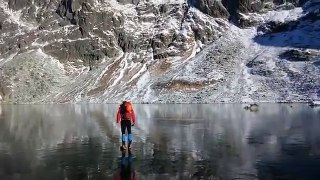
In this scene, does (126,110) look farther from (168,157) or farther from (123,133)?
(168,157)

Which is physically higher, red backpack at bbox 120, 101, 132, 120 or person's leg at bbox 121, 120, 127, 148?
red backpack at bbox 120, 101, 132, 120

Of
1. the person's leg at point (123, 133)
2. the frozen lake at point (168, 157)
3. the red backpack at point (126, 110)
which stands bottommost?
the frozen lake at point (168, 157)

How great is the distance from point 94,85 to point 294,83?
8616 centimetres

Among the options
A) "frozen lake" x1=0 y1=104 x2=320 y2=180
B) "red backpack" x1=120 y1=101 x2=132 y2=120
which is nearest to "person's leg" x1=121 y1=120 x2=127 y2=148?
"red backpack" x1=120 y1=101 x2=132 y2=120

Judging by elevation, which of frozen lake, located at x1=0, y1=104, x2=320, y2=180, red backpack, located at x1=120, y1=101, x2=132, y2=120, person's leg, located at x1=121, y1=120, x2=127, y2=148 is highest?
red backpack, located at x1=120, y1=101, x2=132, y2=120

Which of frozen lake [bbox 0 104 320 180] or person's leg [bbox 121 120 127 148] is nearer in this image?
frozen lake [bbox 0 104 320 180]

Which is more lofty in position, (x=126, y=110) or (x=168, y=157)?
(x=126, y=110)

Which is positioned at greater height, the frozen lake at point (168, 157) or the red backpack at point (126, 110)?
the red backpack at point (126, 110)

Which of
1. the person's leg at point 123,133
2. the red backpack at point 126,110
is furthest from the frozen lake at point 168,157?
the red backpack at point 126,110

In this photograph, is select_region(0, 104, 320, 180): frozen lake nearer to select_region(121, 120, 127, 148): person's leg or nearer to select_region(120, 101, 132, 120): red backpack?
select_region(121, 120, 127, 148): person's leg

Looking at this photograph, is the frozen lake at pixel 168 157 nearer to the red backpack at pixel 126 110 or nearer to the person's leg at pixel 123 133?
the person's leg at pixel 123 133

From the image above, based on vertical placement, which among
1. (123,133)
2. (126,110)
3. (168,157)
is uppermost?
(126,110)

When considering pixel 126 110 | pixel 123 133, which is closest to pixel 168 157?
pixel 123 133

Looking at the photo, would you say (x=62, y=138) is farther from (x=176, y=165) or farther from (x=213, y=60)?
(x=213, y=60)
